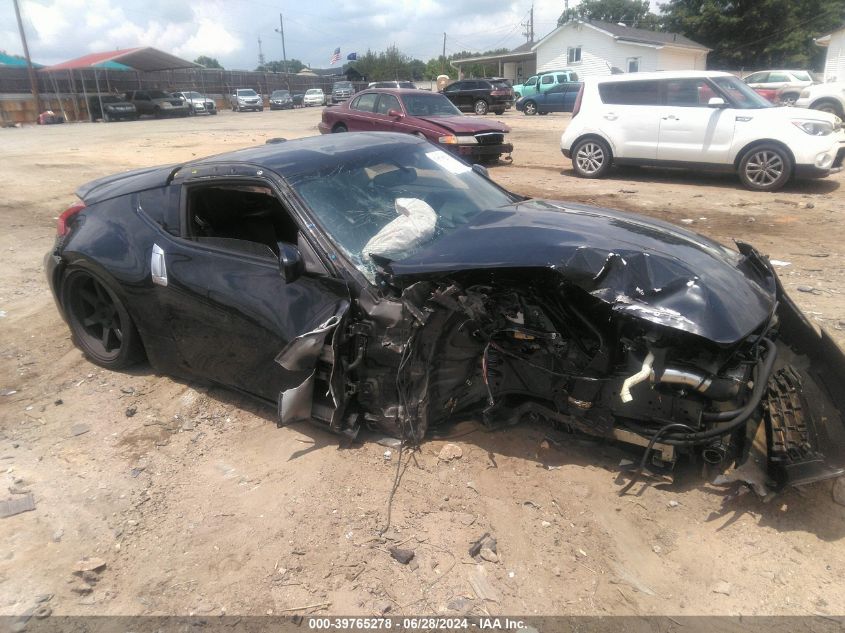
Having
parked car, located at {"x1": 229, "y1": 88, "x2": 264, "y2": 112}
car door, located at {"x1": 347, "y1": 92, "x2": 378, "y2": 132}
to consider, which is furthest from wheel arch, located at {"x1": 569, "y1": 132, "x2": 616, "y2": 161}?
parked car, located at {"x1": 229, "y1": 88, "x2": 264, "y2": 112}

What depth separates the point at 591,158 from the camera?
10.8 m

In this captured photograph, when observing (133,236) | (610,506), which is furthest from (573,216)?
(133,236)

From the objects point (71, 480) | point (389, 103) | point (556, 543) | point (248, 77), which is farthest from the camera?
point (248, 77)

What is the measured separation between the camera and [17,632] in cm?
223

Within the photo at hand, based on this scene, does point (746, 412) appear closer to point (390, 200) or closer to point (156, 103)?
point (390, 200)

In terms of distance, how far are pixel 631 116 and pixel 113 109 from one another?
31614 millimetres

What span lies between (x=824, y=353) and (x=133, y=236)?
3840 millimetres

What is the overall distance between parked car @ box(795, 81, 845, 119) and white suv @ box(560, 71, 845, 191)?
1104cm

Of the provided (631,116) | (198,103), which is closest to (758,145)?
(631,116)

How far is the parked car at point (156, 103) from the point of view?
3444 centimetres

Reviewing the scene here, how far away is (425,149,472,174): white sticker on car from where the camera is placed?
13.2 ft

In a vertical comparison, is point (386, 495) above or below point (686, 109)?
below

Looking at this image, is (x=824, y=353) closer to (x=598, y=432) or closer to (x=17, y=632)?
(x=598, y=432)

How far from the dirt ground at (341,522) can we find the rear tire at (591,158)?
339 inches
